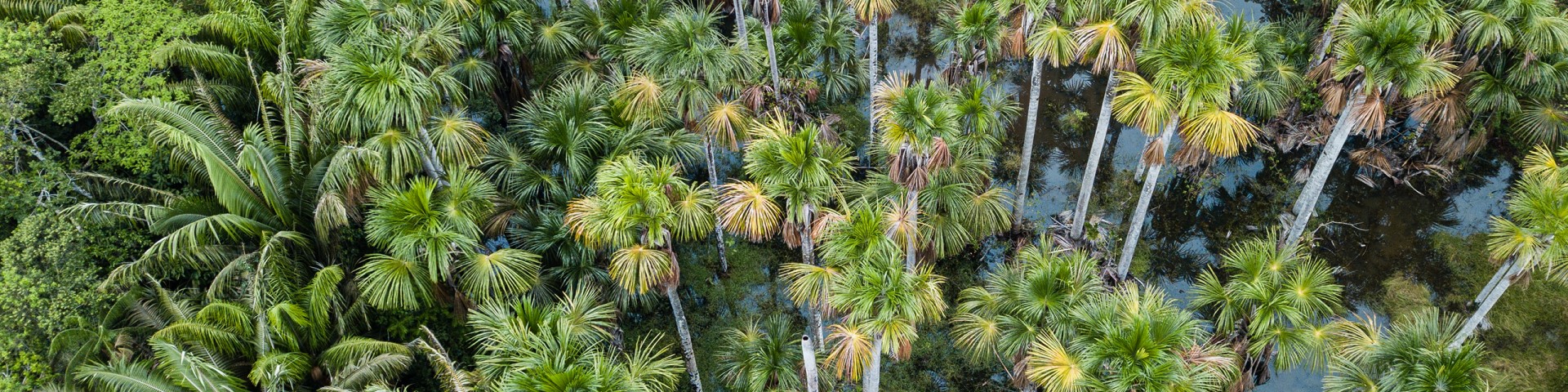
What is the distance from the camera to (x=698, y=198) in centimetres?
1070

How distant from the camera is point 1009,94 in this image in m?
16.8

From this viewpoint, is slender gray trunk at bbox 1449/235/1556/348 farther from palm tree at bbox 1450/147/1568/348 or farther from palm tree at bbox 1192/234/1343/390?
palm tree at bbox 1192/234/1343/390

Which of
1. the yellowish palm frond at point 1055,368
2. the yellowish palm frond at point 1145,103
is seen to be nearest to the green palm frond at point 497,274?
the yellowish palm frond at point 1055,368

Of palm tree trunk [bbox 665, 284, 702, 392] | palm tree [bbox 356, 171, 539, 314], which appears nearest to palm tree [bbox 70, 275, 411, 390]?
palm tree [bbox 356, 171, 539, 314]

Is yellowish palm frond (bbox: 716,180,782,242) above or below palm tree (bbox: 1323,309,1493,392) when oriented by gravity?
above

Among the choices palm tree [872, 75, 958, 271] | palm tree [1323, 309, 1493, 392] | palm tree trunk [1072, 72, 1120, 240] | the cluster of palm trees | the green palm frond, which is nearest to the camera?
palm tree [1323, 309, 1493, 392]

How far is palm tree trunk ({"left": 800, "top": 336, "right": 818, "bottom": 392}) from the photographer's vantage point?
384 inches

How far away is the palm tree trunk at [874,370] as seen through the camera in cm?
1045

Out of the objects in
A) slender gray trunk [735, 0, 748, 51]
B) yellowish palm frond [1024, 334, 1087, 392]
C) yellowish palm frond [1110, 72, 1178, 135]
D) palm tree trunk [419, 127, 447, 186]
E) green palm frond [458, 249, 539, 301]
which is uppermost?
slender gray trunk [735, 0, 748, 51]

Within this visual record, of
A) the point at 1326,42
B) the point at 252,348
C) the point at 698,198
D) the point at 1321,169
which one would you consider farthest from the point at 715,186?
the point at 1326,42

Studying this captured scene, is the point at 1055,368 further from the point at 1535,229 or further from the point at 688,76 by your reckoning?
the point at 688,76

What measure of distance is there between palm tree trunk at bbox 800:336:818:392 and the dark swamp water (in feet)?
8.80

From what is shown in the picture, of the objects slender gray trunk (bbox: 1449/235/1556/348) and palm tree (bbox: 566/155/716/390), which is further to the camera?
slender gray trunk (bbox: 1449/235/1556/348)

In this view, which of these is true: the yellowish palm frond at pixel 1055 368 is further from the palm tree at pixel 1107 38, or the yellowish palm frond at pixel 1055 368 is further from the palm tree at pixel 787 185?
the palm tree at pixel 1107 38
